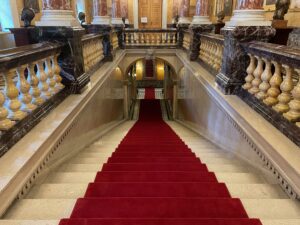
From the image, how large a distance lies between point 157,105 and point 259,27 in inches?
452

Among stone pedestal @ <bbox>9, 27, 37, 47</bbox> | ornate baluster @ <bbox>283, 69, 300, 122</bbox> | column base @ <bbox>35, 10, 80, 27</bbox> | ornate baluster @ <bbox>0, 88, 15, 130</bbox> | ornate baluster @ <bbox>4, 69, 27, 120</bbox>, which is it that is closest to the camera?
ornate baluster @ <bbox>0, 88, 15, 130</bbox>

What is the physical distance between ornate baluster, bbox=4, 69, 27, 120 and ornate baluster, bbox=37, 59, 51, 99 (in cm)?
62

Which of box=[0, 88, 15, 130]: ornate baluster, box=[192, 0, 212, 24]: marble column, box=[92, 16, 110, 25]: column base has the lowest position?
box=[0, 88, 15, 130]: ornate baluster

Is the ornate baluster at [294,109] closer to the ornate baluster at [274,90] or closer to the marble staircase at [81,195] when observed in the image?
the ornate baluster at [274,90]

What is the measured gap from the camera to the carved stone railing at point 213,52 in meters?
4.92

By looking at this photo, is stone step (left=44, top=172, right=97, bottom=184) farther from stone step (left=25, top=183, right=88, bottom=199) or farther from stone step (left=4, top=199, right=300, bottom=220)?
stone step (left=4, top=199, right=300, bottom=220)

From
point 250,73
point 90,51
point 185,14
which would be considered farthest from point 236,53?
point 185,14

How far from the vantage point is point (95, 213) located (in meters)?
1.61

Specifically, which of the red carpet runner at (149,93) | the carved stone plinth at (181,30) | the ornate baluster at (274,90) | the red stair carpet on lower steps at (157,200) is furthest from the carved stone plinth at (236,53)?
the red carpet runner at (149,93)

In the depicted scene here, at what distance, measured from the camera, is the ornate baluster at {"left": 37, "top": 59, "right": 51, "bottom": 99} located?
2947mm

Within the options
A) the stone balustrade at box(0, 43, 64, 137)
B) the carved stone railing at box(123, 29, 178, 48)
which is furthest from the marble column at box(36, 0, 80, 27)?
the carved stone railing at box(123, 29, 178, 48)

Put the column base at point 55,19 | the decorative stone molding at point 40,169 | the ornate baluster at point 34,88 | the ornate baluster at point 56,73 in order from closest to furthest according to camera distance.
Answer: the decorative stone molding at point 40,169 < the ornate baluster at point 34,88 < the ornate baluster at point 56,73 < the column base at point 55,19

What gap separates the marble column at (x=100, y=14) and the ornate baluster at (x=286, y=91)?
6.25 meters

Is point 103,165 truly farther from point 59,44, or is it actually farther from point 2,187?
point 59,44
